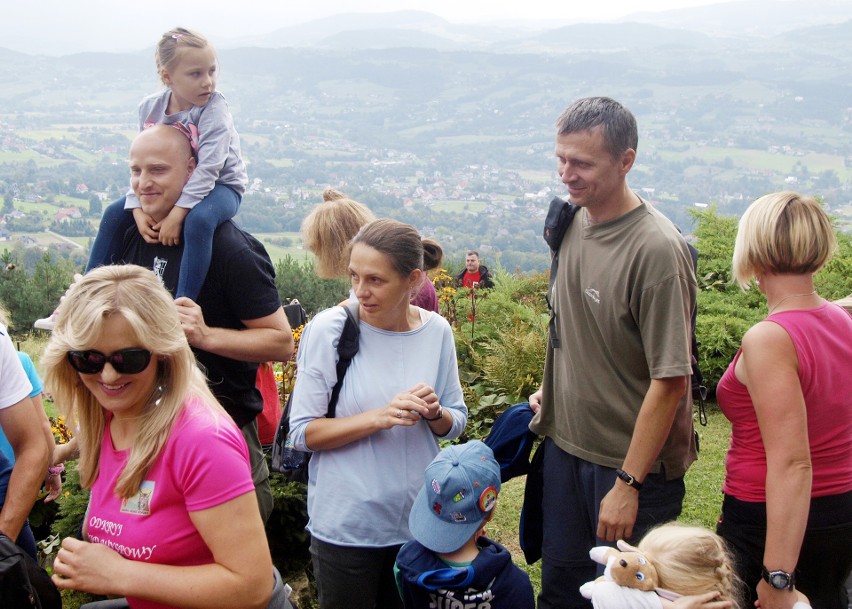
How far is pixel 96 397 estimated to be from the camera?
1.94 m

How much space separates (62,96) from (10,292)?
95549mm

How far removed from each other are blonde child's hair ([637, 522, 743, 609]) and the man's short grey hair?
125cm

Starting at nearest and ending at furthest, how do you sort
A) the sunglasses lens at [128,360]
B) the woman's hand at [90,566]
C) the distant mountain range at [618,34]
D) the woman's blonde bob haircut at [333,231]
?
the woman's hand at [90,566]
the sunglasses lens at [128,360]
the woman's blonde bob haircut at [333,231]
the distant mountain range at [618,34]

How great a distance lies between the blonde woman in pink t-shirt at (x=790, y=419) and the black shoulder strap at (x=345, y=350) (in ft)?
4.15

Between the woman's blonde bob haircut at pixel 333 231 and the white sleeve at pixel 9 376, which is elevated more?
the woman's blonde bob haircut at pixel 333 231

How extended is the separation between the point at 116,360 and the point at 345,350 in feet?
2.91

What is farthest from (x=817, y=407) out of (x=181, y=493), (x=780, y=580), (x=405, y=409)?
(x=181, y=493)

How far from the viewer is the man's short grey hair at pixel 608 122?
250 centimetres

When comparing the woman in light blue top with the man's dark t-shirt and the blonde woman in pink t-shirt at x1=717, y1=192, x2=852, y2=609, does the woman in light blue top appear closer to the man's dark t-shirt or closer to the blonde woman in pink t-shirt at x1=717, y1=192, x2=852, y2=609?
the man's dark t-shirt

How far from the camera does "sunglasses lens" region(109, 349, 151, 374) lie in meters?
1.85

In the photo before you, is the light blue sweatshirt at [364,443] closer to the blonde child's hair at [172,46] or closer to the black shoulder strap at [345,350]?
the black shoulder strap at [345,350]

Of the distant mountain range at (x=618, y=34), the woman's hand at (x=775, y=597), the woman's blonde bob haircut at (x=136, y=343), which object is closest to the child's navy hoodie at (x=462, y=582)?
the woman's hand at (x=775, y=597)

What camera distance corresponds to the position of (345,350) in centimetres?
Result: 259

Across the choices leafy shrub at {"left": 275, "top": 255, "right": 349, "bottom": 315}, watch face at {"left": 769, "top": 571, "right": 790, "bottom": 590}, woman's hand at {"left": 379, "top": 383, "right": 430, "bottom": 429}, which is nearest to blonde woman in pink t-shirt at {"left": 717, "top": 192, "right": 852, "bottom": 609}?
watch face at {"left": 769, "top": 571, "right": 790, "bottom": 590}
